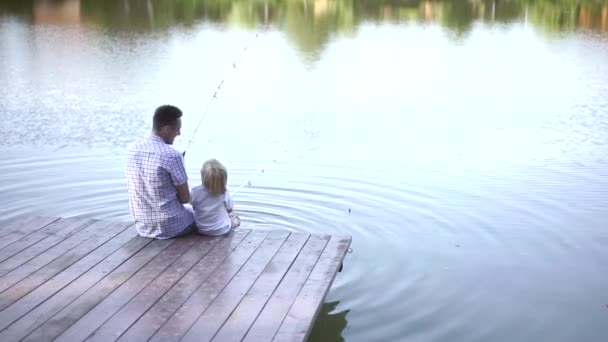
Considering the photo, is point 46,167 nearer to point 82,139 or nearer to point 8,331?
point 82,139

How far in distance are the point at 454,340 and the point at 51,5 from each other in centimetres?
3109

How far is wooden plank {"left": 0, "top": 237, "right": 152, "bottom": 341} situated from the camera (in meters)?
4.22

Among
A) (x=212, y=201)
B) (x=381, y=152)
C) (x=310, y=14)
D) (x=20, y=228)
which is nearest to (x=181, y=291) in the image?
(x=212, y=201)

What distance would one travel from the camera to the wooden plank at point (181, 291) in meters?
4.27

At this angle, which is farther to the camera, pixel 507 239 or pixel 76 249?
pixel 507 239

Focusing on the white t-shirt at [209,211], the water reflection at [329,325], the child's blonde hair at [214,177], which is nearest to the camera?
the water reflection at [329,325]

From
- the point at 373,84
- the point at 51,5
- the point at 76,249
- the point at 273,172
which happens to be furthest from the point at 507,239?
the point at 51,5

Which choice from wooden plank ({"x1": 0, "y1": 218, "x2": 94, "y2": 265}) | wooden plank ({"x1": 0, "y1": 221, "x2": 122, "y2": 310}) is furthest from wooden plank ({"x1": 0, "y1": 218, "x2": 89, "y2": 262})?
wooden plank ({"x1": 0, "y1": 221, "x2": 122, "y2": 310})

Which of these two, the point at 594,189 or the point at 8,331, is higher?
the point at 8,331

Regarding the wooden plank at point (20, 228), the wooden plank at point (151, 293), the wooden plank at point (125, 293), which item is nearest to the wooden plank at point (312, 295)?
the wooden plank at point (151, 293)

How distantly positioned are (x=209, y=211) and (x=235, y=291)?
1.13m

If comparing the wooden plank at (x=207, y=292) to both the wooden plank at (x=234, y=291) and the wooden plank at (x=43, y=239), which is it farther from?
the wooden plank at (x=43, y=239)

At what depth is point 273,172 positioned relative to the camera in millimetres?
9516

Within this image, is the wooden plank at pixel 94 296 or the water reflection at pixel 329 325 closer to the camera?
the wooden plank at pixel 94 296
